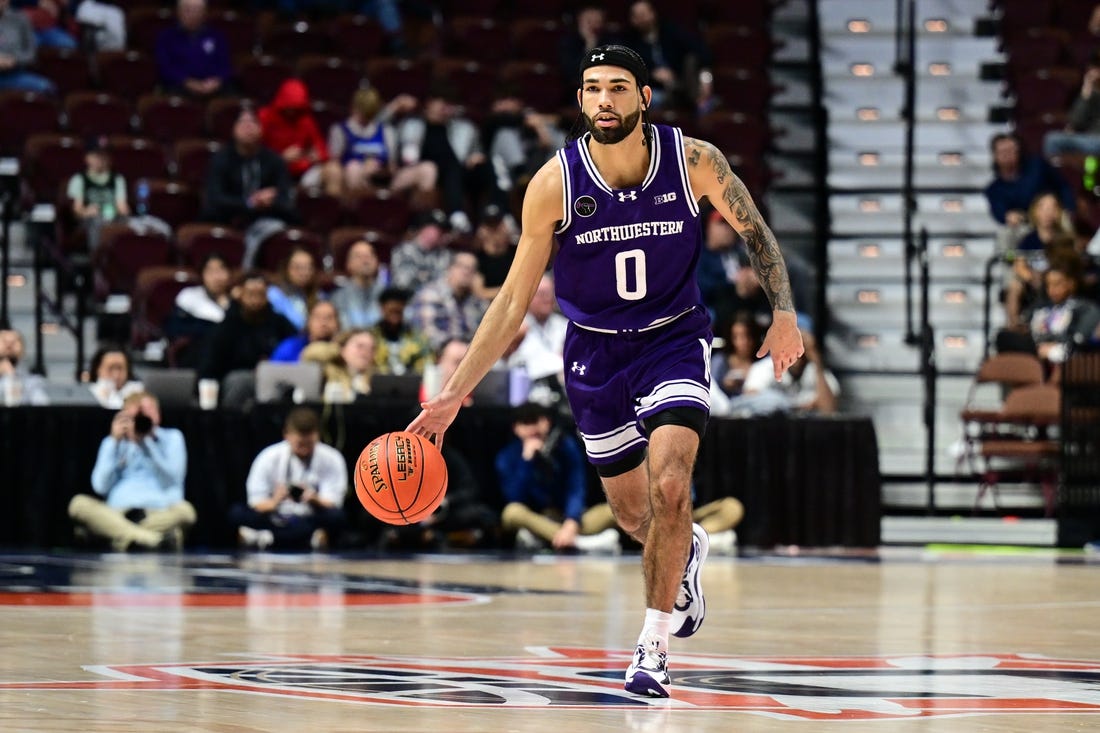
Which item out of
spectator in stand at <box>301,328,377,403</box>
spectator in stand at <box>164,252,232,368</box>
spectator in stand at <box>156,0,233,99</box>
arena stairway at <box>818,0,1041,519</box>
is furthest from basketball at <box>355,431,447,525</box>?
spectator in stand at <box>156,0,233,99</box>

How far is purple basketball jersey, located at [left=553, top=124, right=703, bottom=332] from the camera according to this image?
5863 millimetres

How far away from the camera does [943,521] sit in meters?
14.2

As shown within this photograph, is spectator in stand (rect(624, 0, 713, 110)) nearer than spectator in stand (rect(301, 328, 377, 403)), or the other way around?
spectator in stand (rect(301, 328, 377, 403))

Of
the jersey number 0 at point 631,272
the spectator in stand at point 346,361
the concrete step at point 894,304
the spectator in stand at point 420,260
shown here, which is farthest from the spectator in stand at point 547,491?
the jersey number 0 at point 631,272

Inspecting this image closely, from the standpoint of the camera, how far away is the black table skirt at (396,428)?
12812 mm

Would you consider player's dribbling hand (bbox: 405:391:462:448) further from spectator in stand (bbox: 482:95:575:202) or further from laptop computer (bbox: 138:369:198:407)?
spectator in stand (bbox: 482:95:575:202)

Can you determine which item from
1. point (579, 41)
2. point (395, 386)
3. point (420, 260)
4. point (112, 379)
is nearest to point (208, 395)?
point (112, 379)

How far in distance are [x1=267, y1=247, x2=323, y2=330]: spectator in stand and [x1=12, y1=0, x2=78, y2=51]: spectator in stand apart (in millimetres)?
4027

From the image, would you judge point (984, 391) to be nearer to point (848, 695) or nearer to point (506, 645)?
point (506, 645)

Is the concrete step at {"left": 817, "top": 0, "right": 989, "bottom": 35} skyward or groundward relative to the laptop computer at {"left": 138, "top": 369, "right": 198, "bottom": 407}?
skyward

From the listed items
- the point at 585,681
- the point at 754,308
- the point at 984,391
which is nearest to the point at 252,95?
the point at 754,308

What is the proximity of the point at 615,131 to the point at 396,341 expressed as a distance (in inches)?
338

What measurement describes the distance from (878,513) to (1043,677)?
7688mm

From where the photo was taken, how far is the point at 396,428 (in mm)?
12859
